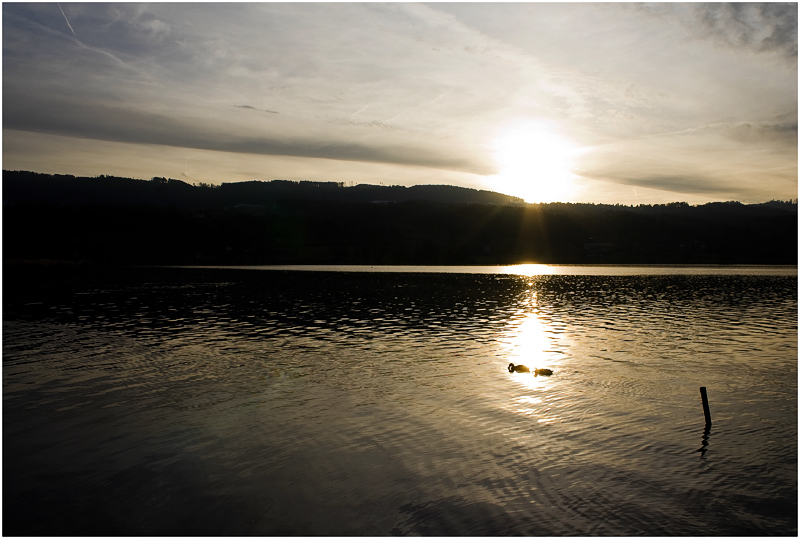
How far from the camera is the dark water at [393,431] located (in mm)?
12477

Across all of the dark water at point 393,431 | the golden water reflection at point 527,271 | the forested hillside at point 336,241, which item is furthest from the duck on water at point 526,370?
the forested hillside at point 336,241

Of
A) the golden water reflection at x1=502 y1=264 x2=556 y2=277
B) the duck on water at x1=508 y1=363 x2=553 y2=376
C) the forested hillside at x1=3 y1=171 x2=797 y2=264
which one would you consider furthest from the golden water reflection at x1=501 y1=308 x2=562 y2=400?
the forested hillside at x1=3 y1=171 x2=797 y2=264

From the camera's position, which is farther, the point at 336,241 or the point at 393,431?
the point at 336,241

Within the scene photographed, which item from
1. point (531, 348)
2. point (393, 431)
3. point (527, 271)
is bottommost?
point (393, 431)

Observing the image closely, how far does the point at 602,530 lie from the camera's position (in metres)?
11.9

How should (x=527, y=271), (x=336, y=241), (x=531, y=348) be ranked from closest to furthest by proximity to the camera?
(x=531, y=348) → (x=527, y=271) → (x=336, y=241)

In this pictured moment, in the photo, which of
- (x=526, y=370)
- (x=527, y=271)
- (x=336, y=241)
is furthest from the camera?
(x=336, y=241)

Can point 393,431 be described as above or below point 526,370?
below

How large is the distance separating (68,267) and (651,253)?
16313cm

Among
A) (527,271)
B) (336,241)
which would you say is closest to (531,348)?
(527,271)

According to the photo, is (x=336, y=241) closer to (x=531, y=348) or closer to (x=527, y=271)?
(x=527, y=271)

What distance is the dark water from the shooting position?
12.5 meters

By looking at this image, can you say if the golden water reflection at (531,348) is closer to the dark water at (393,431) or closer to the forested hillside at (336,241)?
the dark water at (393,431)

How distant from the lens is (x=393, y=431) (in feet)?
57.4
